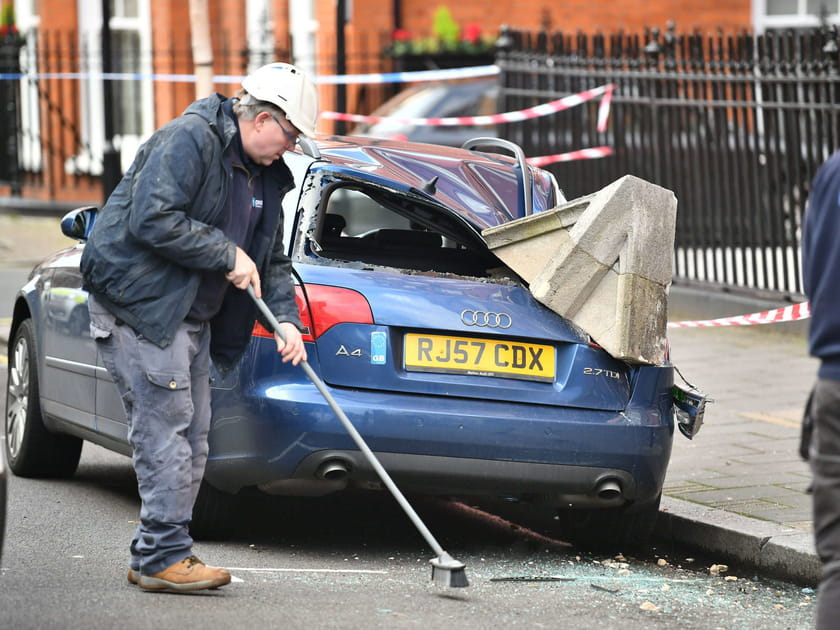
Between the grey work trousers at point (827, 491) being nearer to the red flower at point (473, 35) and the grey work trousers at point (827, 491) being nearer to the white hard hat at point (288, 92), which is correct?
the white hard hat at point (288, 92)

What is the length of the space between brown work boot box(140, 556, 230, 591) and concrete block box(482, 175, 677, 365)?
1493mm

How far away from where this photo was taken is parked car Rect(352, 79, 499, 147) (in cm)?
1542

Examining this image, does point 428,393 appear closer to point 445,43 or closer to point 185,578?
point 185,578

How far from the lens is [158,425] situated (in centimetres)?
480

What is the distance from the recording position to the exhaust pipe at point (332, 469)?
5.12m

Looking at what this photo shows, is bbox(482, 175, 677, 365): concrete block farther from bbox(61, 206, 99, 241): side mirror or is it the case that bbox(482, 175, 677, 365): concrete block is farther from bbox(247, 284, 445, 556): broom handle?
bbox(61, 206, 99, 241): side mirror

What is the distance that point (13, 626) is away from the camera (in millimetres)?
4418

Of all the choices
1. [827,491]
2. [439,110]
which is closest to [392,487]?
[827,491]

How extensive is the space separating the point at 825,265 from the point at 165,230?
204cm

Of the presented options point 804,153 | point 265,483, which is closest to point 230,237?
point 265,483

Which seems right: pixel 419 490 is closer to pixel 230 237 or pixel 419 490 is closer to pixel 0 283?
pixel 230 237

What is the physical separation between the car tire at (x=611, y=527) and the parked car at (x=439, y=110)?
948 cm

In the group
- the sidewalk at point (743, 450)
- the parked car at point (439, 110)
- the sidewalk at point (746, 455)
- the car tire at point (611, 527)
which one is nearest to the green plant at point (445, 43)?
the parked car at point (439, 110)

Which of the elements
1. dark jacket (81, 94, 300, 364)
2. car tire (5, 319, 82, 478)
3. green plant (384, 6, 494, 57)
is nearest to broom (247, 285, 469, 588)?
dark jacket (81, 94, 300, 364)
